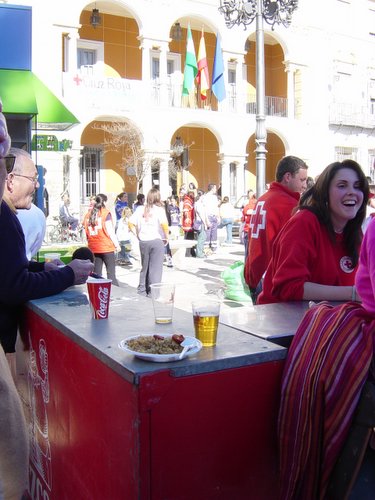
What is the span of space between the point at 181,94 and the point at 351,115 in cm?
965

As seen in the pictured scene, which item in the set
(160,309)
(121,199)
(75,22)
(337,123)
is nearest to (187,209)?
(121,199)

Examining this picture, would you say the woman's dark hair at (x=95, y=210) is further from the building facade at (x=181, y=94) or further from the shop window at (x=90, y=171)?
the shop window at (x=90, y=171)

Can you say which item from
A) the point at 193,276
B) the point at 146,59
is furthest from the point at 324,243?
the point at 146,59

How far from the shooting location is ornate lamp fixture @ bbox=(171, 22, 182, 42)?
2502 cm

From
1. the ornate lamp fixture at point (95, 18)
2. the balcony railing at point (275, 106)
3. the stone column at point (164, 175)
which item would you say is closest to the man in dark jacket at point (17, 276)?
the stone column at point (164, 175)

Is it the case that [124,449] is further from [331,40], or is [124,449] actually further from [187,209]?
[331,40]

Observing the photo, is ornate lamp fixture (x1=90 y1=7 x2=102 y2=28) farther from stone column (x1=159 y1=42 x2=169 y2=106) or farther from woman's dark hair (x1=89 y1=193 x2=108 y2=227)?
woman's dark hair (x1=89 y1=193 x2=108 y2=227)

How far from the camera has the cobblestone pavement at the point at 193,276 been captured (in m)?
9.55

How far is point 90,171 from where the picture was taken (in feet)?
79.3

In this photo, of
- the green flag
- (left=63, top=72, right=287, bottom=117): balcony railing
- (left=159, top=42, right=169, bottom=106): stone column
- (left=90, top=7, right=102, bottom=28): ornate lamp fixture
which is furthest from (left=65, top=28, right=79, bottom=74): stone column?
the green flag

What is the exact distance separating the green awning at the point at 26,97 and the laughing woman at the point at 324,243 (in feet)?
12.4

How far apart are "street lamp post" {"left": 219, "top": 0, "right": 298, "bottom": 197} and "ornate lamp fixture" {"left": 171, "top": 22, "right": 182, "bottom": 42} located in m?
13.3

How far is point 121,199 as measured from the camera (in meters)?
16.1

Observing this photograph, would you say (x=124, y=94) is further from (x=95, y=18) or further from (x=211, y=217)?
(x=211, y=217)
